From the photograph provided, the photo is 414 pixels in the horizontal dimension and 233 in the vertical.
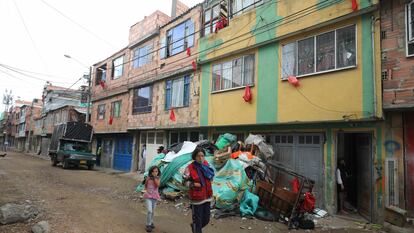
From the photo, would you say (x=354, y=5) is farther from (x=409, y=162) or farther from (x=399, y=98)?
(x=409, y=162)

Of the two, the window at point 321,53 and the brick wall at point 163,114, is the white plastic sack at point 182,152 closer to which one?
the brick wall at point 163,114

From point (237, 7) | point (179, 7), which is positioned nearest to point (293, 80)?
point (237, 7)

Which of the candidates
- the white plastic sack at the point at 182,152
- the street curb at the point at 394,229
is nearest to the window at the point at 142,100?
the white plastic sack at the point at 182,152

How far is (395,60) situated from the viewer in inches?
302

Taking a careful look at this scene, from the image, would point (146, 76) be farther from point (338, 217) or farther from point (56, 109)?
point (56, 109)

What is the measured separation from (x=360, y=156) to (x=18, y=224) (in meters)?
10.1

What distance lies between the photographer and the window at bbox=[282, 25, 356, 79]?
875 centimetres

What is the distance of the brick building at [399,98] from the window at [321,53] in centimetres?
98

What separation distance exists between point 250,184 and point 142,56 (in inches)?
546

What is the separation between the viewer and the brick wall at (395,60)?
7.41 metres

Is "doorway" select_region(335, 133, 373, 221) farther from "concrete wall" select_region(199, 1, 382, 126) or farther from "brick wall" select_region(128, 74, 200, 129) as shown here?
"brick wall" select_region(128, 74, 200, 129)

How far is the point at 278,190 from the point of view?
831cm

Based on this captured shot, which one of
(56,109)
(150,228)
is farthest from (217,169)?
(56,109)

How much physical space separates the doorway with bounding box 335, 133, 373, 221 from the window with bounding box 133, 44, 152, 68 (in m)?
13.6
